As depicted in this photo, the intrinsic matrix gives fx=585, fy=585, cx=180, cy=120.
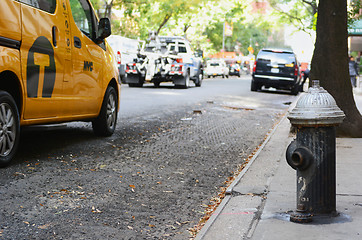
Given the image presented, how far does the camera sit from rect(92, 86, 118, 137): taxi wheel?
8.88 meters

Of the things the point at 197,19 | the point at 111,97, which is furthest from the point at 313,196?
the point at 197,19

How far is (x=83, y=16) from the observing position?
8148 millimetres

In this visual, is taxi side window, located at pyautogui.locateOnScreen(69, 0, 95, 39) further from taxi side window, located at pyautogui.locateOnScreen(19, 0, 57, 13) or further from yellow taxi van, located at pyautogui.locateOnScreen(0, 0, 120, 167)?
taxi side window, located at pyautogui.locateOnScreen(19, 0, 57, 13)

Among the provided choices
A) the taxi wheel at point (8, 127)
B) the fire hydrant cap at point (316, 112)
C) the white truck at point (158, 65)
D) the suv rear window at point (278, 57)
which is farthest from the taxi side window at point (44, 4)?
the suv rear window at point (278, 57)

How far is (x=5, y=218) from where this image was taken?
443cm

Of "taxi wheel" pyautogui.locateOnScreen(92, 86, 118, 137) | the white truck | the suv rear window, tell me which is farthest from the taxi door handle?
the suv rear window

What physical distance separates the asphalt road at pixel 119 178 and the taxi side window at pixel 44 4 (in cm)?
177

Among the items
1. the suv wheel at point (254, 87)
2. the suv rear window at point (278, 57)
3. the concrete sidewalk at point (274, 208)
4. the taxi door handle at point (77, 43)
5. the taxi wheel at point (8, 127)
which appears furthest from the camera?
the suv wheel at point (254, 87)

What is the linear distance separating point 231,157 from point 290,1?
38.3 meters

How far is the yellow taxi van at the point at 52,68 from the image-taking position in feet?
20.0

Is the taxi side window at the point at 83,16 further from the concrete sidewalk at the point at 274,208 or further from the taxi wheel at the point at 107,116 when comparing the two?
the concrete sidewalk at the point at 274,208

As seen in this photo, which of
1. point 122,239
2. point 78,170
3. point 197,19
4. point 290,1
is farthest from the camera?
point 197,19

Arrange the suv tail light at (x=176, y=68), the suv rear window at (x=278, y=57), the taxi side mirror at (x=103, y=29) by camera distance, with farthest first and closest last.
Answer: the suv tail light at (x=176, y=68) < the suv rear window at (x=278, y=57) < the taxi side mirror at (x=103, y=29)

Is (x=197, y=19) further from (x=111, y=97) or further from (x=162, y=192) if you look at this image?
(x=162, y=192)
